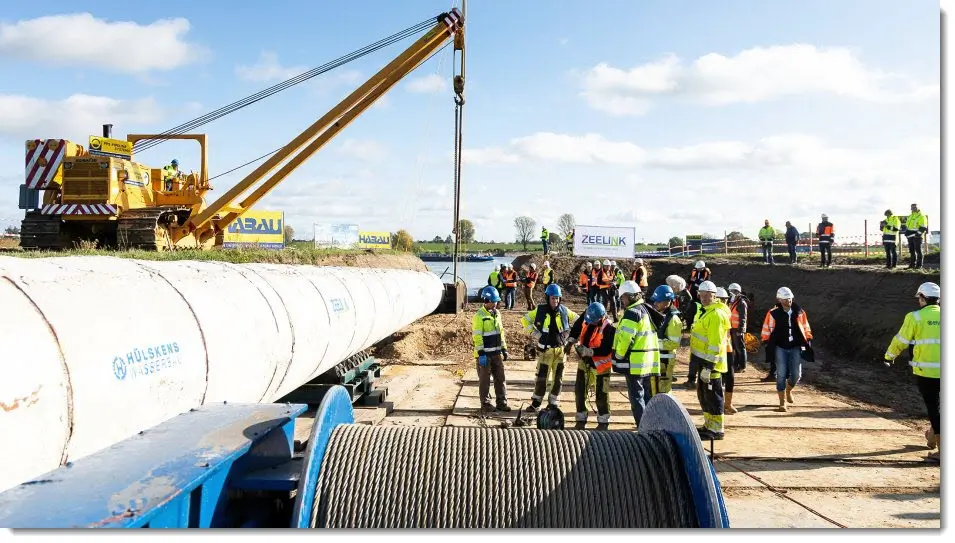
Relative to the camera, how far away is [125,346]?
10.6ft

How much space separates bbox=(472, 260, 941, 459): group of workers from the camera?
6.93 m

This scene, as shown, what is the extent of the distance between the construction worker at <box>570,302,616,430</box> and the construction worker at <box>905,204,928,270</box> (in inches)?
459

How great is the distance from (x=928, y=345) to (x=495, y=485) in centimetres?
593

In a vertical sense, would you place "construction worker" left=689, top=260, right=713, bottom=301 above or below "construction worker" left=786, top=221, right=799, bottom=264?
below

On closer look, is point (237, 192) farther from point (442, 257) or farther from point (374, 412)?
point (442, 257)

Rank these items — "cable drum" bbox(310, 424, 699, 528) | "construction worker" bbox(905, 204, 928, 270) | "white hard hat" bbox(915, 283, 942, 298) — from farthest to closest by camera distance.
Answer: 1. "construction worker" bbox(905, 204, 928, 270)
2. "white hard hat" bbox(915, 283, 942, 298)
3. "cable drum" bbox(310, 424, 699, 528)

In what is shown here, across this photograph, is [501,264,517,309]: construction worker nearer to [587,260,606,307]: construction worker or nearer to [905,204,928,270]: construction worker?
[587,260,606,307]: construction worker

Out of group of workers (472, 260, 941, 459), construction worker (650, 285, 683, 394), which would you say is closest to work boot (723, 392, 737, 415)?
group of workers (472, 260, 941, 459)

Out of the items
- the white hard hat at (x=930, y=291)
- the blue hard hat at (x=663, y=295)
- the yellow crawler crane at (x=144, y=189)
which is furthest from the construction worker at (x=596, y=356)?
the yellow crawler crane at (x=144, y=189)

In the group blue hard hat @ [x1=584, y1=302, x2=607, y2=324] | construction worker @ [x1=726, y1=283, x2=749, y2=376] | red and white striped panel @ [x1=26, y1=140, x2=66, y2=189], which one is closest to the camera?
blue hard hat @ [x1=584, y1=302, x2=607, y2=324]

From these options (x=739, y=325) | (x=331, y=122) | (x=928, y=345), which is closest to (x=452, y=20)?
(x=331, y=122)

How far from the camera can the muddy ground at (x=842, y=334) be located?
11.0m

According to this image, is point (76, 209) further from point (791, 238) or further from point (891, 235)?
point (791, 238)

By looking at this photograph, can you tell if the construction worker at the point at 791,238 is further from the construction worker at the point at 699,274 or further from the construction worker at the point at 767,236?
the construction worker at the point at 699,274
